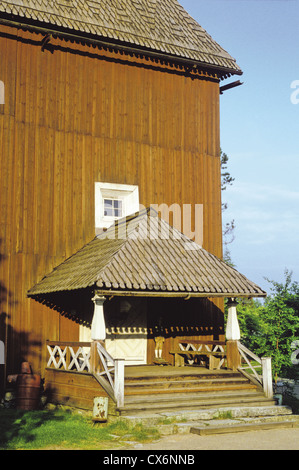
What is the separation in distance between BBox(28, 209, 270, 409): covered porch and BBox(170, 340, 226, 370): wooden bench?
0.10ft

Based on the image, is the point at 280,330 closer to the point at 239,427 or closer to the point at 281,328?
the point at 281,328

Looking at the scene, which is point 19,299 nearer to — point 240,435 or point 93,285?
point 93,285

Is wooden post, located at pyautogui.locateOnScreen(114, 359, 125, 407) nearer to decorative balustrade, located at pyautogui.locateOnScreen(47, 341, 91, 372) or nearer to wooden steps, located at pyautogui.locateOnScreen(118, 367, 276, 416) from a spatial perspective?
wooden steps, located at pyautogui.locateOnScreen(118, 367, 276, 416)

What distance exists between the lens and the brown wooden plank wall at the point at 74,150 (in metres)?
18.4

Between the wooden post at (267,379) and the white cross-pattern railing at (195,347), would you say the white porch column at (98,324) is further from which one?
the wooden post at (267,379)

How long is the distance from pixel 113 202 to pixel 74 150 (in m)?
2.09

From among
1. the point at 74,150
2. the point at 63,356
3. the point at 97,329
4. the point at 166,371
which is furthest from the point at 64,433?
the point at 74,150

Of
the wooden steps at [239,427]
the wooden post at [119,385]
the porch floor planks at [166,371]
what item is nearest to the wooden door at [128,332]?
the porch floor planks at [166,371]

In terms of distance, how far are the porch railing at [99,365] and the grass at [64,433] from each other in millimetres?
799

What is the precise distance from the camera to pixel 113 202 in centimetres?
2050

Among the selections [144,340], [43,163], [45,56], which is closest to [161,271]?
[144,340]

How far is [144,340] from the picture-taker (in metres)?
19.8

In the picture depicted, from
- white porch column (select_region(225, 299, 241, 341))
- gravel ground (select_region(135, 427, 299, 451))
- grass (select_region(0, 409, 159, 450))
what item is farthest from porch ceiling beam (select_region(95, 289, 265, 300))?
gravel ground (select_region(135, 427, 299, 451))
